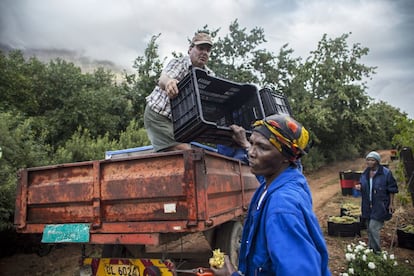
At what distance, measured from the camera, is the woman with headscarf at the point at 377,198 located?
5.57 m

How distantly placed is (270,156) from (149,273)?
1875 mm

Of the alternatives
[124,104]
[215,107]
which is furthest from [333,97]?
[215,107]

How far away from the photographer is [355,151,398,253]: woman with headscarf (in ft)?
18.3

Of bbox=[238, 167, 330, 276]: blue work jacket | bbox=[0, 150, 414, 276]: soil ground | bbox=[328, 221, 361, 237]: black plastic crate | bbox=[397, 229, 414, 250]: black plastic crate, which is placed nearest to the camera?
bbox=[238, 167, 330, 276]: blue work jacket

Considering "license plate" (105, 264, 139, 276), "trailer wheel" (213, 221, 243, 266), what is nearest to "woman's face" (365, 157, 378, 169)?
"trailer wheel" (213, 221, 243, 266)

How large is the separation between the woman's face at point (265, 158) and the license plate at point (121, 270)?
1.91 m

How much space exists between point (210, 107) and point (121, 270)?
2.09 m

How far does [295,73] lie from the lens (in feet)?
68.6

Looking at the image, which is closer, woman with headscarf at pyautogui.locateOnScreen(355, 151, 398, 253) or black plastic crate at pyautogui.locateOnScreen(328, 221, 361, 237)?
woman with headscarf at pyautogui.locateOnScreen(355, 151, 398, 253)

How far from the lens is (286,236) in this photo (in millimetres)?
1293

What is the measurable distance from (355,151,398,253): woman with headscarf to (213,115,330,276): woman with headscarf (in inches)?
183

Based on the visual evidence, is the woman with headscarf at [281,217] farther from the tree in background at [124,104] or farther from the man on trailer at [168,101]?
the tree in background at [124,104]

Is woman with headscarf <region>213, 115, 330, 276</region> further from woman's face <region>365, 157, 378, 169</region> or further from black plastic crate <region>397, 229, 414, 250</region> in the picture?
black plastic crate <region>397, 229, 414, 250</region>

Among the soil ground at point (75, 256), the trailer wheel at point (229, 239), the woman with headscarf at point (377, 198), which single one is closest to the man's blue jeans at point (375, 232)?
the woman with headscarf at point (377, 198)
